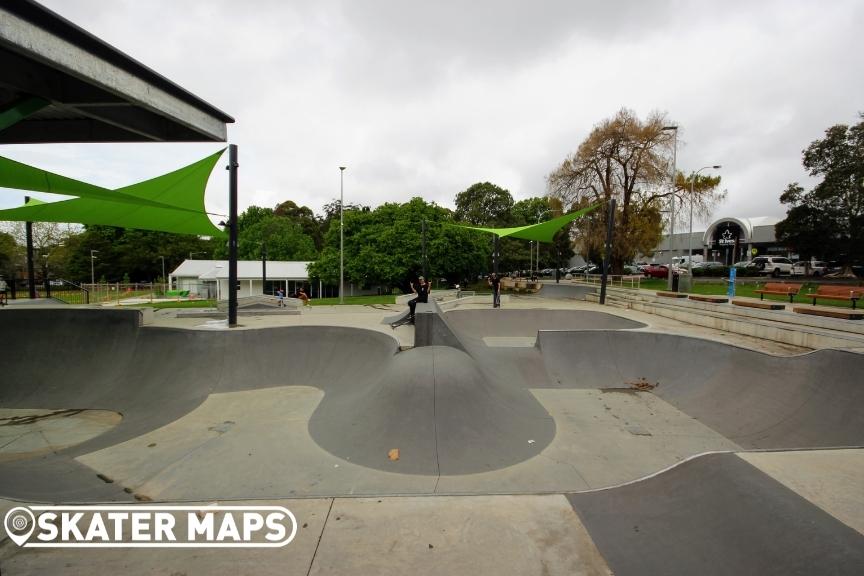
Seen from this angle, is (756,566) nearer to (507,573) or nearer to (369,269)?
(507,573)

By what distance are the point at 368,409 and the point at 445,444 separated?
1.50m

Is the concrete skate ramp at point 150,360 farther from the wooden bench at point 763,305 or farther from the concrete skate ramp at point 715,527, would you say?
the wooden bench at point 763,305

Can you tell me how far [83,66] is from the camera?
3.66 m

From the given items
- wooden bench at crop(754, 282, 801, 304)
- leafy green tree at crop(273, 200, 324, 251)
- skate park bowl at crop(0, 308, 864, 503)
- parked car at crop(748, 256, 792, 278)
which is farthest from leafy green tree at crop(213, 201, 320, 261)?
parked car at crop(748, 256, 792, 278)

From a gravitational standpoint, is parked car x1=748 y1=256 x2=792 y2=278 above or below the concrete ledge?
above

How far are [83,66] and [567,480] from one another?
6686 mm

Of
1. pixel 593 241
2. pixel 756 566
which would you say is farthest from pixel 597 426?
pixel 593 241

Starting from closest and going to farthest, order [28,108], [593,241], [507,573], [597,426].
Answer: [507,573]
[28,108]
[597,426]
[593,241]

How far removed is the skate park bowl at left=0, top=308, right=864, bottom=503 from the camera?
189 inches

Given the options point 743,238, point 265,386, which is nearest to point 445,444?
point 265,386

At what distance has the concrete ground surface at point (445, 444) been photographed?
2.73 metres

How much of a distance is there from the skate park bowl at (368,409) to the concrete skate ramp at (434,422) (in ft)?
0.08

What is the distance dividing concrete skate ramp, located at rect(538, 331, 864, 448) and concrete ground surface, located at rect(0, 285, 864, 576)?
0.13 feet
